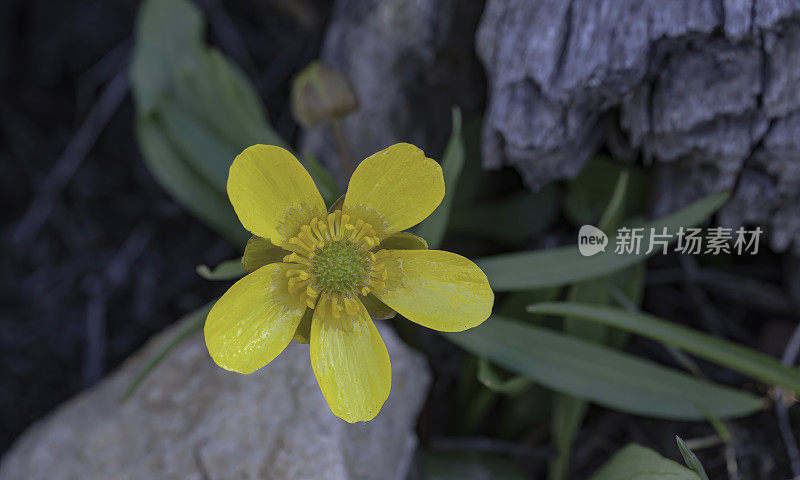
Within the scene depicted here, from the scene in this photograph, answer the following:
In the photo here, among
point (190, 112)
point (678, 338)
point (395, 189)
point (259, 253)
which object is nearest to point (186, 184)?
point (190, 112)

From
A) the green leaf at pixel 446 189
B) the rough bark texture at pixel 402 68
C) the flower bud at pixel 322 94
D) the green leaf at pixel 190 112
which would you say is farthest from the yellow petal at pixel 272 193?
the rough bark texture at pixel 402 68

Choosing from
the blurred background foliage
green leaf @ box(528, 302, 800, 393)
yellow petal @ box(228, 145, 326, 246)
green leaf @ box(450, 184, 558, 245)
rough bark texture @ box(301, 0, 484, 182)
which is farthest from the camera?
green leaf @ box(450, 184, 558, 245)

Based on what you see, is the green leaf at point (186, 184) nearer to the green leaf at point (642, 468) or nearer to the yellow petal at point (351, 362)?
the yellow petal at point (351, 362)

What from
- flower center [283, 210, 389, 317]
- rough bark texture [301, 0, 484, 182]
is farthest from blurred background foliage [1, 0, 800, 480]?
flower center [283, 210, 389, 317]

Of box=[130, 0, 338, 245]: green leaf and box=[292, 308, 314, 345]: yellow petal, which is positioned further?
box=[130, 0, 338, 245]: green leaf

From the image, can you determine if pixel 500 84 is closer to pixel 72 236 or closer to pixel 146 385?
pixel 146 385

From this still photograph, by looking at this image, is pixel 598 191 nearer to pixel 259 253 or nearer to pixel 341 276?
pixel 341 276

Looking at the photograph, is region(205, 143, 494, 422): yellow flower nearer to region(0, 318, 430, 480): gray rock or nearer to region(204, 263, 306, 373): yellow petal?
region(204, 263, 306, 373): yellow petal
